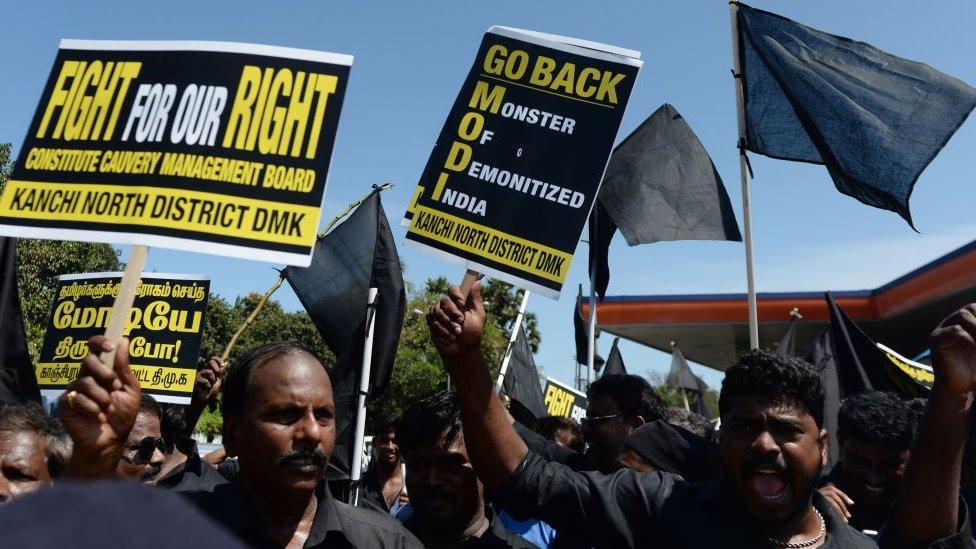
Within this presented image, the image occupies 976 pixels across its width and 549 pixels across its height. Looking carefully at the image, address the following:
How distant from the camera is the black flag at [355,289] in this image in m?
6.32

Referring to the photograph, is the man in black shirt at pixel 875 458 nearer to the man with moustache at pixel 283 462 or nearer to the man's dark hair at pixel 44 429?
the man with moustache at pixel 283 462

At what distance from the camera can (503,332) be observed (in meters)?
37.5

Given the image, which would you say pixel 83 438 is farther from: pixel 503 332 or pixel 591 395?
pixel 503 332

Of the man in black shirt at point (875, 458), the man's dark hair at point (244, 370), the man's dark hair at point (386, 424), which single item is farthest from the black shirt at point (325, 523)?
the man's dark hair at point (386, 424)

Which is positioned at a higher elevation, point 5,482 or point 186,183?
point 186,183

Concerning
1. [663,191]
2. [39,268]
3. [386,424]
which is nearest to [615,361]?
[663,191]

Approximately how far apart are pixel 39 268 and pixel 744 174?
786 inches

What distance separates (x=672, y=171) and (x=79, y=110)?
5.58 metres

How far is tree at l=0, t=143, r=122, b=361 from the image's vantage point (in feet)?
66.9

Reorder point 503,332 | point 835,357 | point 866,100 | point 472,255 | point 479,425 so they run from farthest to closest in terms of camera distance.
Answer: point 503,332 < point 835,357 < point 866,100 < point 472,255 < point 479,425

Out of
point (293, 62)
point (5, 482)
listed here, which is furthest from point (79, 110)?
point (5, 482)

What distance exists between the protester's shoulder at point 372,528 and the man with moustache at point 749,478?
348 millimetres

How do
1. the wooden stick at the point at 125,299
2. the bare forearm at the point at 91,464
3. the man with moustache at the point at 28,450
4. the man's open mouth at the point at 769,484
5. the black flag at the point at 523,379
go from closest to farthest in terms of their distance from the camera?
the bare forearm at the point at 91,464, the wooden stick at the point at 125,299, the man's open mouth at the point at 769,484, the man with moustache at the point at 28,450, the black flag at the point at 523,379

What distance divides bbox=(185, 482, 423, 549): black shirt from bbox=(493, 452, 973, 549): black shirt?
0.38m
